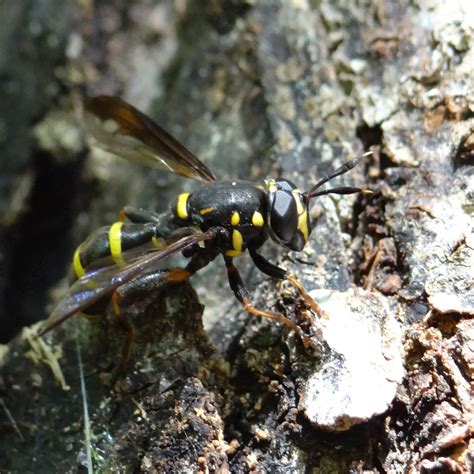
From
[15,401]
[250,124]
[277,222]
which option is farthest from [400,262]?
[15,401]

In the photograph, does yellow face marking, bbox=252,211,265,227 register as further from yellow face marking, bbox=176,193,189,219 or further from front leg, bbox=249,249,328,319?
yellow face marking, bbox=176,193,189,219

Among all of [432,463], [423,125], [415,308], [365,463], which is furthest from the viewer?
[423,125]

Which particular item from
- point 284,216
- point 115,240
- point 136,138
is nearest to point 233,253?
point 284,216

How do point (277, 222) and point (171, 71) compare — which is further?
point (171, 71)

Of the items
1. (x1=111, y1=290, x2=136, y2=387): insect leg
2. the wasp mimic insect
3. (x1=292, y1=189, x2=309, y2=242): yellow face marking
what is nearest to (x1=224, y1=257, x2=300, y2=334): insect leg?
the wasp mimic insect

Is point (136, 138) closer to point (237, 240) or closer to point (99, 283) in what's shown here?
point (237, 240)

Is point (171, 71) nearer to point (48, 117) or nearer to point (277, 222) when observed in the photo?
point (48, 117)

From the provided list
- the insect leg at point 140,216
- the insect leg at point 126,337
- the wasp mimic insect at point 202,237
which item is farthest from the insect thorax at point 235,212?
the insect leg at point 126,337
